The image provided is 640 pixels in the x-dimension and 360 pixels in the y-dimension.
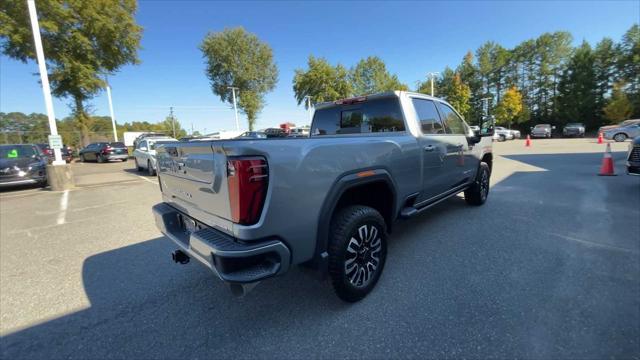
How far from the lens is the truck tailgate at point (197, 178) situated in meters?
2.00

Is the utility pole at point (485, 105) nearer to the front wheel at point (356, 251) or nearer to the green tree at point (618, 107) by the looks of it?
the green tree at point (618, 107)

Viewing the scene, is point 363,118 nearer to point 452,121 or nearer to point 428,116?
point 428,116

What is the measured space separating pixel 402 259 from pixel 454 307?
0.98 m

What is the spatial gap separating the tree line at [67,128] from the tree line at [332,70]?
1.99 meters

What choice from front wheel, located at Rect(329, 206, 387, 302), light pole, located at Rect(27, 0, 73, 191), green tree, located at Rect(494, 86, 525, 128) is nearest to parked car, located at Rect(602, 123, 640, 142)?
green tree, located at Rect(494, 86, 525, 128)

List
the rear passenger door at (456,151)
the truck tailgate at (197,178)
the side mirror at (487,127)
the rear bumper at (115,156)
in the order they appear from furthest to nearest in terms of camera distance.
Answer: the rear bumper at (115,156) → the side mirror at (487,127) → the rear passenger door at (456,151) → the truck tailgate at (197,178)

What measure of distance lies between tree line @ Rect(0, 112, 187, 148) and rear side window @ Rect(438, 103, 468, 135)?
1067 inches

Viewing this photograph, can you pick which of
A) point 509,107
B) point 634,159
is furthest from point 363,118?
point 509,107

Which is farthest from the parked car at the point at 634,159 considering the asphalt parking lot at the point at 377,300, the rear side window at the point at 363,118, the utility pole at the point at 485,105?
the utility pole at the point at 485,105

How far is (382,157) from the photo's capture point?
9.36 ft

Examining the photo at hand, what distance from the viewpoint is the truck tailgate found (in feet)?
6.57

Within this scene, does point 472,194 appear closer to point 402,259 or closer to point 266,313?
point 402,259

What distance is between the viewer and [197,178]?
2.28m

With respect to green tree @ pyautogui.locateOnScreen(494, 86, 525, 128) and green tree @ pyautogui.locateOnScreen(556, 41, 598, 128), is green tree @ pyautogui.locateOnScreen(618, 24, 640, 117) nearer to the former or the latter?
green tree @ pyautogui.locateOnScreen(556, 41, 598, 128)
